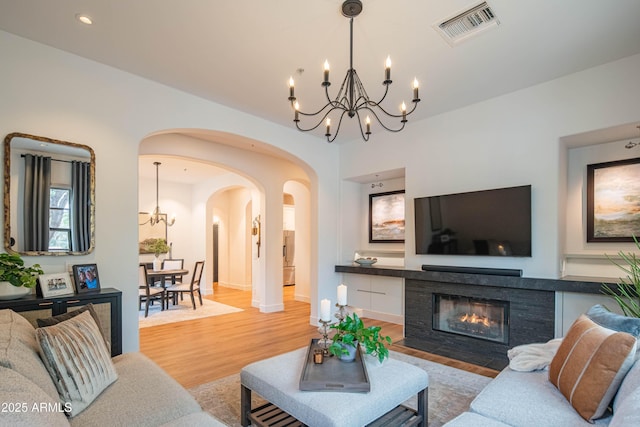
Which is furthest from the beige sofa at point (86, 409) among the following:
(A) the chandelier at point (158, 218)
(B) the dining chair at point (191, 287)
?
(A) the chandelier at point (158, 218)

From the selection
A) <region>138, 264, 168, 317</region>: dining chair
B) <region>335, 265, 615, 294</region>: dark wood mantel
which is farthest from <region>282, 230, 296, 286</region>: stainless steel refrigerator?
<region>335, 265, 615, 294</region>: dark wood mantel

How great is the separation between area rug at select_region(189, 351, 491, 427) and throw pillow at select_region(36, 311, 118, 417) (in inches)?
38.8

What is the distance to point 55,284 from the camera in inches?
108

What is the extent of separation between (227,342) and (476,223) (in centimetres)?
348

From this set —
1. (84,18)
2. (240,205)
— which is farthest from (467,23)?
(240,205)

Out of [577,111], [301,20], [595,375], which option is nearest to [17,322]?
[301,20]

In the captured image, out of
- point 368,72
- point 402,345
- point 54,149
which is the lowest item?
point 402,345

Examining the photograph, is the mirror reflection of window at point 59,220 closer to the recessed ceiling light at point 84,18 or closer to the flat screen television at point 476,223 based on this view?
the recessed ceiling light at point 84,18

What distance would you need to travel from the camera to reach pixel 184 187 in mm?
9180

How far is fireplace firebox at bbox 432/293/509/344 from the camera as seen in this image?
381cm

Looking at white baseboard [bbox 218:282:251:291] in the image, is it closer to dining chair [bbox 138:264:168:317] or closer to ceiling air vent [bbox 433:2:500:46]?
dining chair [bbox 138:264:168:317]

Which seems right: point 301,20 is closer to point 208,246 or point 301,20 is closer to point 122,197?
point 122,197

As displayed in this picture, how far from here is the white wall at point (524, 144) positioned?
325cm

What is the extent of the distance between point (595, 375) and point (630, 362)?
0.16 metres
